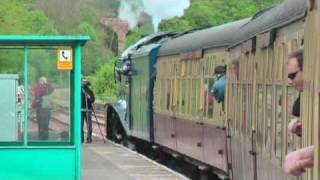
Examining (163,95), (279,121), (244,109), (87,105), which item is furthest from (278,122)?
(87,105)

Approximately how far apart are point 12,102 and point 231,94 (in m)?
3.31

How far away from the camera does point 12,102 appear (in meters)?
11.8

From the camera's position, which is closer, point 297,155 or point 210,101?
point 297,155

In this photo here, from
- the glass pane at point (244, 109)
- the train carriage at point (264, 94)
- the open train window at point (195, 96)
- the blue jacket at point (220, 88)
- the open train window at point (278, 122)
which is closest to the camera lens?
the train carriage at point (264, 94)

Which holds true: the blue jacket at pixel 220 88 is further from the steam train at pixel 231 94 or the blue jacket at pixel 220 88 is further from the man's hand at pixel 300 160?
the man's hand at pixel 300 160

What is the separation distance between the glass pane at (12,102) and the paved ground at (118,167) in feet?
Answer: 5.96

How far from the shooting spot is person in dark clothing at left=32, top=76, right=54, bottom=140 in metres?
11.7

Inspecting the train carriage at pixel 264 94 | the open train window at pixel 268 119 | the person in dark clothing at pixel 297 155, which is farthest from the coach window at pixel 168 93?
the person in dark clothing at pixel 297 155

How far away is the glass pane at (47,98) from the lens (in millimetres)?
11648

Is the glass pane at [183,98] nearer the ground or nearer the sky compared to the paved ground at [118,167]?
nearer the sky

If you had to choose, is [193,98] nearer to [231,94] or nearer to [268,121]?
[231,94]

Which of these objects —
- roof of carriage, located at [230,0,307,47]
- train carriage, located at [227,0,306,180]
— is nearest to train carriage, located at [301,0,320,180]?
train carriage, located at [227,0,306,180]

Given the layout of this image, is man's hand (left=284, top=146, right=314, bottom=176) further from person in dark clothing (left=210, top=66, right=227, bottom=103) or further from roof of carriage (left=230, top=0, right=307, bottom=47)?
person in dark clothing (left=210, top=66, right=227, bottom=103)

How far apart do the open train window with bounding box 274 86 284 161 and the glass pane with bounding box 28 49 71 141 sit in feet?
18.4
